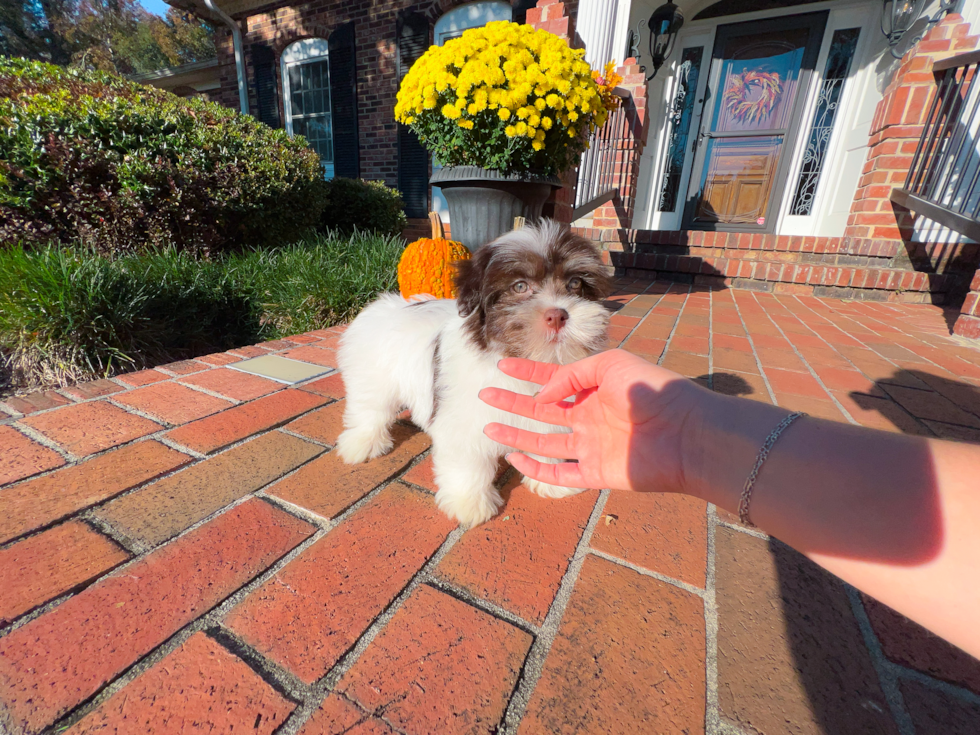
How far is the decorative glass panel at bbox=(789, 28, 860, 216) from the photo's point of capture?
25.9 ft

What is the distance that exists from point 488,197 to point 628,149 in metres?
4.98

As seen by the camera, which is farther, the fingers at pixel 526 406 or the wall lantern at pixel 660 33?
the wall lantern at pixel 660 33

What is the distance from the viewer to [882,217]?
668 cm

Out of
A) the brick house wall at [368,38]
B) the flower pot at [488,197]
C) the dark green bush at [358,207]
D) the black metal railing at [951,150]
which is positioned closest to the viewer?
the flower pot at [488,197]

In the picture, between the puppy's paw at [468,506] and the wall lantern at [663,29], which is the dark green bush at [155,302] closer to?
the puppy's paw at [468,506]

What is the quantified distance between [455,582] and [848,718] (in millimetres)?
1156

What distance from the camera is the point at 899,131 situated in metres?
6.29

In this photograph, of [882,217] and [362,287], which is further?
[882,217]

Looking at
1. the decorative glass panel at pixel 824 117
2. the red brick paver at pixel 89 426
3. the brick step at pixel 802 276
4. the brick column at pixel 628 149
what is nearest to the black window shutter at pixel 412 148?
the brick column at pixel 628 149

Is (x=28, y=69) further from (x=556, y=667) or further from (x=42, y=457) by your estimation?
(x=556, y=667)

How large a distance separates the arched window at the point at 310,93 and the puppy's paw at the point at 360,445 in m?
→ 12.6

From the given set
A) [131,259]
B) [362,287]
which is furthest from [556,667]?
[131,259]

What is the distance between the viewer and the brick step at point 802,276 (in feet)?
21.1

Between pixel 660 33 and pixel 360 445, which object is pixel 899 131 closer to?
pixel 660 33
